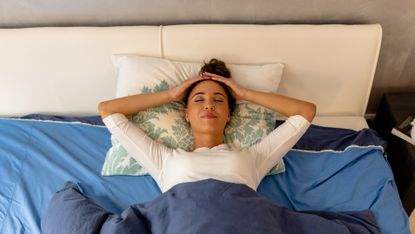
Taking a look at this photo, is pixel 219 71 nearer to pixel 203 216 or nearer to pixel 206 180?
pixel 206 180

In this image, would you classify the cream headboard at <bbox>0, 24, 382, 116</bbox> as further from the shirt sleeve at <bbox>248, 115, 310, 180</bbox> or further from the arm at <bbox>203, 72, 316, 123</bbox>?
the shirt sleeve at <bbox>248, 115, 310, 180</bbox>

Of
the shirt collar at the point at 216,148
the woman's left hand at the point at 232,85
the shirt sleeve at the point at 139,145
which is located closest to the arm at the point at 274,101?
the woman's left hand at the point at 232,85

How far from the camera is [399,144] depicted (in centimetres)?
164

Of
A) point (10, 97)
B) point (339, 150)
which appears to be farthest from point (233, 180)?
point (10, 97)

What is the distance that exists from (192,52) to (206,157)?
516 mm

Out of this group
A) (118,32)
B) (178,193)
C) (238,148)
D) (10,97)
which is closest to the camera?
(178,193)

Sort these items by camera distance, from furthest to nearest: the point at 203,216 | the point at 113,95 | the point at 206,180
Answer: the point at 113,95 → the point at 206,180 → the point at 203,216

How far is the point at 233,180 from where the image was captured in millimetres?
1306

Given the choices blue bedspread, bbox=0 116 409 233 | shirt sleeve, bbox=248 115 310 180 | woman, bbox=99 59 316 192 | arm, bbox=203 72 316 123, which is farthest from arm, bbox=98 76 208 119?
shirt sleeve, bbox=248 115 310 180

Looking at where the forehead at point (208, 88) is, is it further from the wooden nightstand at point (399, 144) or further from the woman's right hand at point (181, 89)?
the wooden nightstand at point (399, 144)

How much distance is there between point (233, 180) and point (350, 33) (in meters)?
0.84

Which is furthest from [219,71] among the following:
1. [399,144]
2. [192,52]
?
[399,144]

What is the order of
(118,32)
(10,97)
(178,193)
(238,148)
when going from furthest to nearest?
1. (10,97)
2. (118,32)
3. (238,148)
4. (178,193)

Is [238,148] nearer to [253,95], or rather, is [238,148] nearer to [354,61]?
[253,95]
